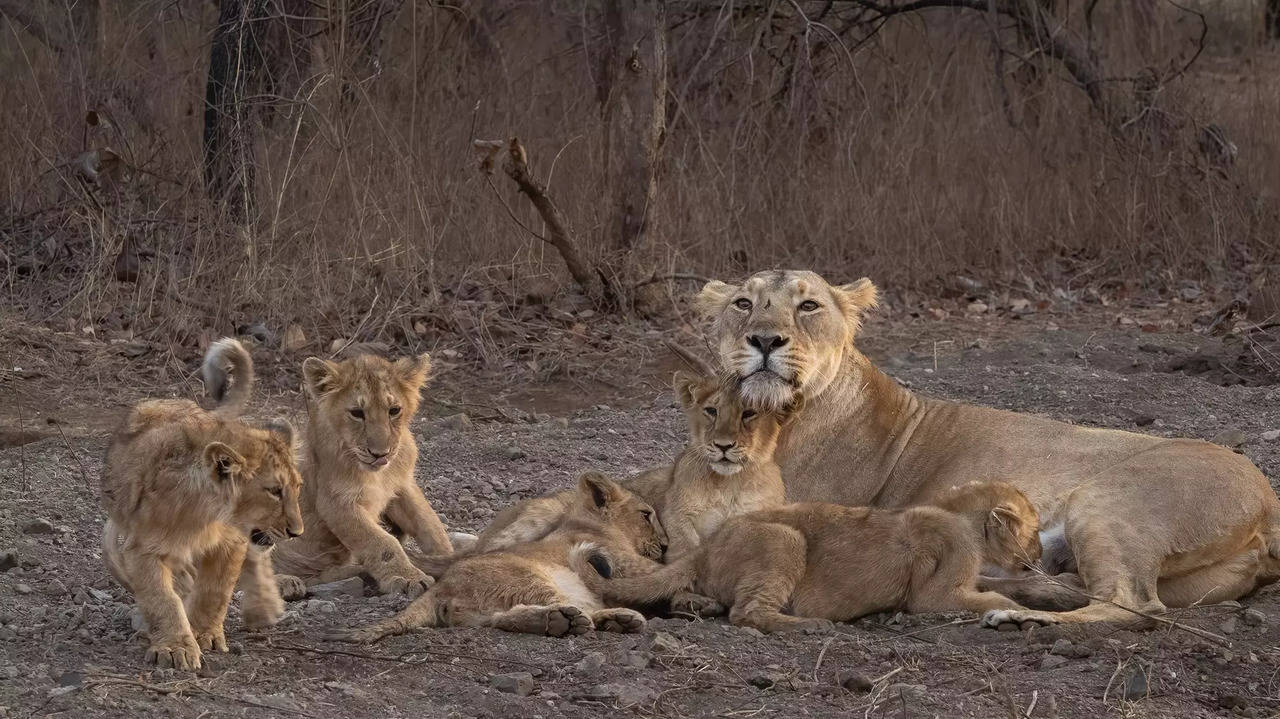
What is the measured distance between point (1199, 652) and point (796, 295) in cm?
218

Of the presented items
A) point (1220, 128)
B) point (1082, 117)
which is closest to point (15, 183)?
point (1082, 117)

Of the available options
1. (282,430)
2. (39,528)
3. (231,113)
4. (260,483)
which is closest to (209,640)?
(260,483)

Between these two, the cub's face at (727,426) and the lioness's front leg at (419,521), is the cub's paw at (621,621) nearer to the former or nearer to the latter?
the cub's face at (727,426)

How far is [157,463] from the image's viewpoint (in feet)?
15.5

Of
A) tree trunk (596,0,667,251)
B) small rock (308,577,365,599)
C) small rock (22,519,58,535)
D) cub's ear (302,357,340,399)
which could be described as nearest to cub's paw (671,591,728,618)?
small rock (308,577,365,599)

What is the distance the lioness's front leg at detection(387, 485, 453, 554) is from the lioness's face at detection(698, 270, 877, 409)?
1376 millimetres

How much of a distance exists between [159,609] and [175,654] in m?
0.15

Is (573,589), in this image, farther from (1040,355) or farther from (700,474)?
(1040,355)

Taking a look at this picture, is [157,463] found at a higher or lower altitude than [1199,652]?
higher

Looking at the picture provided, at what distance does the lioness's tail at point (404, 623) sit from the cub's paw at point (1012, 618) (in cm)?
179

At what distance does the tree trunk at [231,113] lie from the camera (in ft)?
34.7

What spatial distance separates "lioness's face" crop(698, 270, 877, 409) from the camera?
6324mm

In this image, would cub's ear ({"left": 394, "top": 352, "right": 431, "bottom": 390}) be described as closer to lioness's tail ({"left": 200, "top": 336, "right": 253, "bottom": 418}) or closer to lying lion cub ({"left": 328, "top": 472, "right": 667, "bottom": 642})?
lioness's tail ({"left": 200, "top": 336, "right": 253, "bottom": 418})

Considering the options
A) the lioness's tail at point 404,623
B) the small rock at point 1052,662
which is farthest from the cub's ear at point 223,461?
the small rock at point 1052,662
